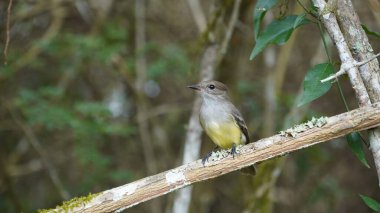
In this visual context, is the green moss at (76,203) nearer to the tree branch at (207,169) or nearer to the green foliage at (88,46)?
the tree branch at (207,169)

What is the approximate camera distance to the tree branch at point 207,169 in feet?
8.41

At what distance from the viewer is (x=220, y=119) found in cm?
437

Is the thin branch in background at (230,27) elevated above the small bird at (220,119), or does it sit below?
above

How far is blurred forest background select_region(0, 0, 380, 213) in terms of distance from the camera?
5145 mm

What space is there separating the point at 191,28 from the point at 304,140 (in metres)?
4.28

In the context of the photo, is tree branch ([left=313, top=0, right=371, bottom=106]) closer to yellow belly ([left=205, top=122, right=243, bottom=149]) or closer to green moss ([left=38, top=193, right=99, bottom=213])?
green moss ([left=38, top=193, right=99, bottom=213])

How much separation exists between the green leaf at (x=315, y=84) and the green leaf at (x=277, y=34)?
0.28 metres

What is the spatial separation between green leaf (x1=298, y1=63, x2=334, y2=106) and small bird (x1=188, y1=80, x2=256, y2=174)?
5.35ft

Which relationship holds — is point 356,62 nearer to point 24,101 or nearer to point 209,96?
point 209,96

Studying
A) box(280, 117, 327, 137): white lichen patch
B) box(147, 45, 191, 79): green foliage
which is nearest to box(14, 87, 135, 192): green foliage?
box(147, 45, 191, 79): green foliage

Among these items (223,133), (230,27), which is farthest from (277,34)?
(230,27)

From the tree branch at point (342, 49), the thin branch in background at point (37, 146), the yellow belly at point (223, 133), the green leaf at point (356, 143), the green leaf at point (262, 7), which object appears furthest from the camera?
the thin branch in background at point (37, 146)

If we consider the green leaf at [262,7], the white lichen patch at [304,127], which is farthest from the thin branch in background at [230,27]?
the white lichen patch at [304,127]

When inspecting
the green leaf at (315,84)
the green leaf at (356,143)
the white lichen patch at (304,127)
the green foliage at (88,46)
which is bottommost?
the green leaf at (356,143)
